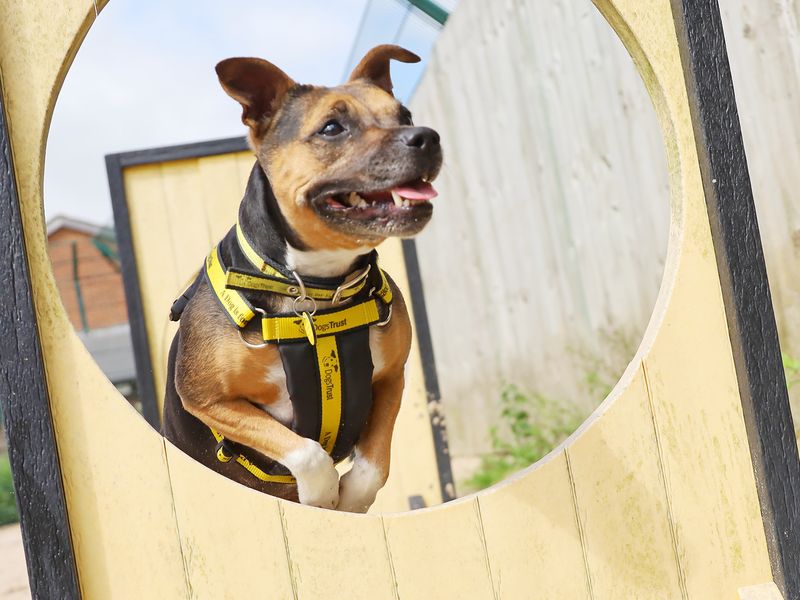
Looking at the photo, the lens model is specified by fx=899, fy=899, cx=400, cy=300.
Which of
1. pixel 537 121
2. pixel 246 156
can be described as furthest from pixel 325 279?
pixel 537 121

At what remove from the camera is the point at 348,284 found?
2.60 meters

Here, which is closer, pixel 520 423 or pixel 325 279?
pixel 325 279

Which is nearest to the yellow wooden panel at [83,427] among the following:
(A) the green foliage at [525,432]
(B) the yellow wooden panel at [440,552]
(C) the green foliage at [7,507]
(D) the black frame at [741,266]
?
(B) the yellow wooden panel at [440,552]

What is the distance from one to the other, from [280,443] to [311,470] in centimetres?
12

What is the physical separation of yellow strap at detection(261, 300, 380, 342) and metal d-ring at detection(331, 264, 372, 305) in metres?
0.03

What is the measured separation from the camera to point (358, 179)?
95.6 inches

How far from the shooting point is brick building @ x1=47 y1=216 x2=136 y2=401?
11867mm

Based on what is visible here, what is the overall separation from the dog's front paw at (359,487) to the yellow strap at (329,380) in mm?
167

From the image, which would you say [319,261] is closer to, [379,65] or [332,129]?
[332,129]

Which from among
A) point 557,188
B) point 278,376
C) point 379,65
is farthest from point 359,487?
point 557,188

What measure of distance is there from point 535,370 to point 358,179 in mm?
4278

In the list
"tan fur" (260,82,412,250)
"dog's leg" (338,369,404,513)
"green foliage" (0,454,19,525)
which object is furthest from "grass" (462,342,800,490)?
"green foliage" (0,454,19,525)

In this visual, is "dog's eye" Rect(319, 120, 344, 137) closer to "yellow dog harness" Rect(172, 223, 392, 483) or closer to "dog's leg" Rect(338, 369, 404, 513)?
"yellow dog harness" Rect(172, 223, 392, 483)

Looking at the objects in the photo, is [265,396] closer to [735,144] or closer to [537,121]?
[735,144]
